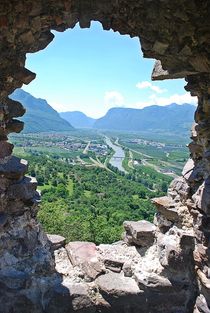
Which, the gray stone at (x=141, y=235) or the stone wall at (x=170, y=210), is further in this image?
the gray stone at (x=141, y=235)

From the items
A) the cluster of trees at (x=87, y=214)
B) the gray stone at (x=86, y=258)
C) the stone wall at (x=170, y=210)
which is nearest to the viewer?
the stone wall at (x=170, y=210)

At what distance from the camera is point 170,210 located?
5.22 metres

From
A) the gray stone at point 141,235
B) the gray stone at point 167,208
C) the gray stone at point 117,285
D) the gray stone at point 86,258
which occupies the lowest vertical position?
the gray stone at point 117,285

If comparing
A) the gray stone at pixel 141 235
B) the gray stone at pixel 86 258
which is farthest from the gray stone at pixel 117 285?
the gray stone at pixel 141 235

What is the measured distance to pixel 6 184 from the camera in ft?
15.4

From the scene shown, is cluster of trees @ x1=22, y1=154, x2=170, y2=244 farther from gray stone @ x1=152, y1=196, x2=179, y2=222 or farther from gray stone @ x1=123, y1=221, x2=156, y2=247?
gray stone @ x1=152, y1=196, x2=179, y2=222

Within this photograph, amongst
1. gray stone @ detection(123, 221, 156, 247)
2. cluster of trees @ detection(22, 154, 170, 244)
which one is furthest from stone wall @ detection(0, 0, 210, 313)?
cluster of trees @ detection(22, 154, 170, 244)

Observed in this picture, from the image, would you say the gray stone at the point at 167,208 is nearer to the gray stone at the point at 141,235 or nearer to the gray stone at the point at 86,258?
the gray stone at the point at 141,235

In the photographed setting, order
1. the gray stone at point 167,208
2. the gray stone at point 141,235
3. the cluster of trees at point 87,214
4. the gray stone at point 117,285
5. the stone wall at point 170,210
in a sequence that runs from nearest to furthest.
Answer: the stone wall at point 170,210 < the gray stone at point 117,285 < the gray stone at point 167,208 < the gray stone at point 141,235 < the cluster of trees at point 87,214

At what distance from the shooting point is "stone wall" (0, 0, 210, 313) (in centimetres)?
446

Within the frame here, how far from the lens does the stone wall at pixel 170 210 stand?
4461 millimetres

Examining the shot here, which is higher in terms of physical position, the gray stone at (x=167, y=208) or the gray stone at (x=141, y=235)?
the gray stone at (x=167, y=208)

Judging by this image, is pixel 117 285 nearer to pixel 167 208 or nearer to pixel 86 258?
pixel 86 258

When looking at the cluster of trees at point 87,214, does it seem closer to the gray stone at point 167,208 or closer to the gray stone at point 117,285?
the gray stone at point 167,208
